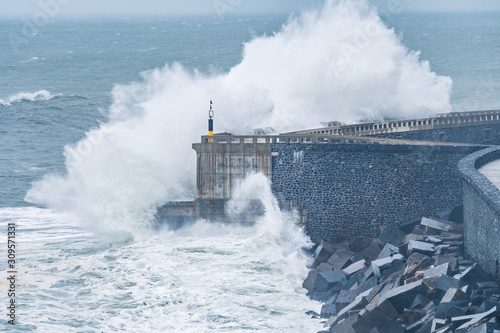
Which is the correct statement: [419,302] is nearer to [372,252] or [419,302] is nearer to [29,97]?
[372,252]

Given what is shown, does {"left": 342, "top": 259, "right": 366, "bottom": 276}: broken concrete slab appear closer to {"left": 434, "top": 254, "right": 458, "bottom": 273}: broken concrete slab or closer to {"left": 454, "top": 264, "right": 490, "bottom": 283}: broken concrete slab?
{"left": 434, "top": 254, "right": 458, "bottom": 273}: broken concrete slab

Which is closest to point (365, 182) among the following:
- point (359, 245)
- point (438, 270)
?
point (359, 245)

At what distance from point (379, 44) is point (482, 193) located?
1010 inches

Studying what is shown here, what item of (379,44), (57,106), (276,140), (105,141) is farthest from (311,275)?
(57,106)

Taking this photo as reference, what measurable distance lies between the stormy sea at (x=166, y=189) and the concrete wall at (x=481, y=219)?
168 inches

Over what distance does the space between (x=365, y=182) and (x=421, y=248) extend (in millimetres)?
5835

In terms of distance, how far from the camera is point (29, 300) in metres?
24.8

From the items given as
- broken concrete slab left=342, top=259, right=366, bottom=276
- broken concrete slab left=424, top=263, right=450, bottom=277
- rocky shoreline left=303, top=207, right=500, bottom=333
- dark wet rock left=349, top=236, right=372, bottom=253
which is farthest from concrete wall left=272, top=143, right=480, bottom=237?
broken concrete slab left=424, top=263, right=450, bottom=277

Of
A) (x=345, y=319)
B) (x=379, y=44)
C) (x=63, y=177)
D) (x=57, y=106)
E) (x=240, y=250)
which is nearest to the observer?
(x=345, y=319)

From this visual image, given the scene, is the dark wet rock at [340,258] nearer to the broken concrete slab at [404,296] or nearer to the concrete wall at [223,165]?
the concrete wall at [223,165]

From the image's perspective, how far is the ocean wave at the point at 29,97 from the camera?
208 feet

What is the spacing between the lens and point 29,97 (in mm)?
64562

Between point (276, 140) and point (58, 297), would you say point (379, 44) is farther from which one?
point (58, 297)

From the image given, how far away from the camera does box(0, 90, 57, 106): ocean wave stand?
208 feet
